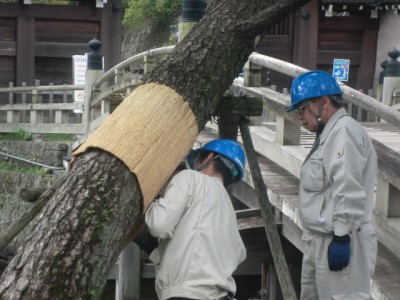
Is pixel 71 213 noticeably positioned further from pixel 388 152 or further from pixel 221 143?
pixel 388 152

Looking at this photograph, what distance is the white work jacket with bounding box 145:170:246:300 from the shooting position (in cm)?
399

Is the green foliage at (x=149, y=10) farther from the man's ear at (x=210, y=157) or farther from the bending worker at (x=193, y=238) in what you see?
the bending worker at (x=193, y=238)

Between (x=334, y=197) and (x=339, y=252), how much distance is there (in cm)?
28

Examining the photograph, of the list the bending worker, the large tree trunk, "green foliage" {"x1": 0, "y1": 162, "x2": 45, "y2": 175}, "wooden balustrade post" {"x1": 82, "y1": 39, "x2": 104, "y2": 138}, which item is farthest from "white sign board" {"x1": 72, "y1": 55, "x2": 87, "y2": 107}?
the bending worker

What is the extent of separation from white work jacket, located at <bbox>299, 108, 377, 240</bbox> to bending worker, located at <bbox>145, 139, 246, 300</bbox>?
1.79 ft

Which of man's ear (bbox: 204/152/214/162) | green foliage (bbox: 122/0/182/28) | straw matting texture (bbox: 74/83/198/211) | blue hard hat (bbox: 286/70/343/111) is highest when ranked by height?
green foliage (bbox: 122/0/182/28)

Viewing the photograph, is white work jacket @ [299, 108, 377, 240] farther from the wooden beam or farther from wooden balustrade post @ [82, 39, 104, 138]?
wooden balustrade post @ [82, 39, 104, 138]

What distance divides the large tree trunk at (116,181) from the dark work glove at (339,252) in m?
0.91

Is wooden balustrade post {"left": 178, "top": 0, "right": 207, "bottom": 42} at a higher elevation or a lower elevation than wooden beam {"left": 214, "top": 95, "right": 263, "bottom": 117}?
higher

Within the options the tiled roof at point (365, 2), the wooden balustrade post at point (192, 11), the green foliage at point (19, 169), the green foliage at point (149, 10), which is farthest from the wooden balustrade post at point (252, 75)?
the green foliage at point (149, 10)

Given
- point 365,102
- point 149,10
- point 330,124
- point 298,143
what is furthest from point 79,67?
point 149,10

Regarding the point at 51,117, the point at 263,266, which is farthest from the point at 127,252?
the point at 51,117

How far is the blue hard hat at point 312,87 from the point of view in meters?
4.56

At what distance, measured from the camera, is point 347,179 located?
14.0 ft
